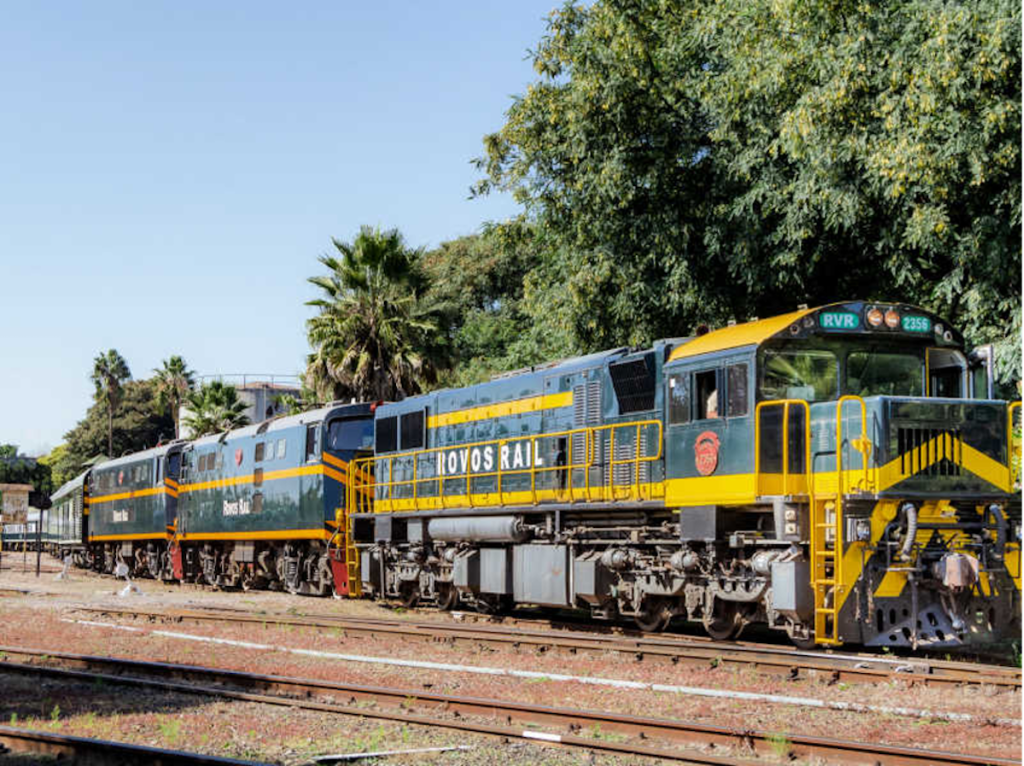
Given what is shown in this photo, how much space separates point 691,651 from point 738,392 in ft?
10.2

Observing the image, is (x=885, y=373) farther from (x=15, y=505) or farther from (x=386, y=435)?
(x=15, y=505)

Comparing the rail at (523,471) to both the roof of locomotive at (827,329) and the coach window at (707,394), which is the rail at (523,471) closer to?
the coach window at (707,394)

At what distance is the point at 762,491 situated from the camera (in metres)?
13.8

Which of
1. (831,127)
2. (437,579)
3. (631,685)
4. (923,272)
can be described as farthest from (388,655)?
(923,272)

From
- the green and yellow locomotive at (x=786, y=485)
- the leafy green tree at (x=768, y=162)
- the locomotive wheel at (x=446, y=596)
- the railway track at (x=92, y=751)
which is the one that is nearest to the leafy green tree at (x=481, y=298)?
the leafy green tree at (x=768, y=162)

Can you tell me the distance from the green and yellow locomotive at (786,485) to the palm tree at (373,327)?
16943 mm

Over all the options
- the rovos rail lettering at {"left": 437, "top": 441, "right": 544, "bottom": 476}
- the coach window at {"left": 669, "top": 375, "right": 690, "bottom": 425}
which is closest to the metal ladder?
the coach window at {"left": 669, "top": 375, "right": 690, "bottom": 425}

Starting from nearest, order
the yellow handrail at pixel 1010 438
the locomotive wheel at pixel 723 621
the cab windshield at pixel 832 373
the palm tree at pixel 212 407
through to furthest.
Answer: the yellow handrail at pixel 1010 438 < the cab windshield at pixel 832 373 < the locomotive wheel at pixel 723 621 < the palm tree at pixel 212 407

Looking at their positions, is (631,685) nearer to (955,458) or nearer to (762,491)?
(762,491)

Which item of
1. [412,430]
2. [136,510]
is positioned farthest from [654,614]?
[136,510]

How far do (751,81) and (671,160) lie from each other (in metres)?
3.42

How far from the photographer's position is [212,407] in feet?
179

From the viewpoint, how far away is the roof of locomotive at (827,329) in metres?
13.8

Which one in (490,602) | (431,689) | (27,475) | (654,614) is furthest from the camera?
(27,475)
